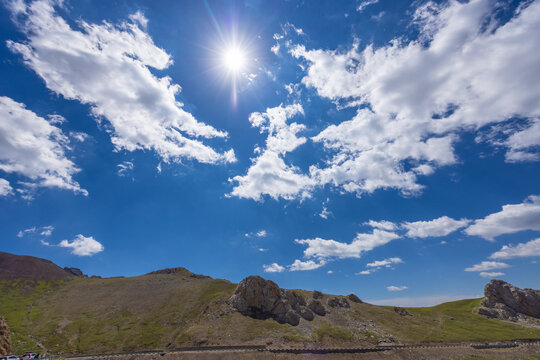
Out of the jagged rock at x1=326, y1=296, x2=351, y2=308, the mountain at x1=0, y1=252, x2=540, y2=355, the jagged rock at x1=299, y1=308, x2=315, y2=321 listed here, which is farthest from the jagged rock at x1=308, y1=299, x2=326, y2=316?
the jagged rock at x1=326, y1=296, x2=351, y2=308

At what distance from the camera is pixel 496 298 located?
149 metres

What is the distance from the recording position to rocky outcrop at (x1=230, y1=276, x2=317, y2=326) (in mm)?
100688

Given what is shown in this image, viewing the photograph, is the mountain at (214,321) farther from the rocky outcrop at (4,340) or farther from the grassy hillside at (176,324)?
the rocky outcrop at (4,340)

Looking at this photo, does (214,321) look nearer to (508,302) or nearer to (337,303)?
(337,303)

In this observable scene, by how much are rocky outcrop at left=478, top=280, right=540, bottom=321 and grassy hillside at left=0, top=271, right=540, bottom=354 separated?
1256 centimetres

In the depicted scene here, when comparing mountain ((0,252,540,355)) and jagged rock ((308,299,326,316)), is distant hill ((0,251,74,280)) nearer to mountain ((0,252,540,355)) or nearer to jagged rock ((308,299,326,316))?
mountain ((0,252,540,355))

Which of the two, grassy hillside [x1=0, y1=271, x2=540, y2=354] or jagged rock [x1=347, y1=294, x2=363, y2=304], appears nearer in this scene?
grassy hillside [x1=0, y1=271, x2=540, y2=354]

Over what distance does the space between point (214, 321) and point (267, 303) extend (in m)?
21.7

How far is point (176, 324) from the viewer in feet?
330

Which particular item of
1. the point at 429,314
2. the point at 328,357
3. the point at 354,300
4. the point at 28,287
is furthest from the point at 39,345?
the point at 429,314

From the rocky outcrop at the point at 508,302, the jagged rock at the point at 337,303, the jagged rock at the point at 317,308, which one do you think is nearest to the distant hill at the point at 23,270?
the jagged rock at the point at 317,308

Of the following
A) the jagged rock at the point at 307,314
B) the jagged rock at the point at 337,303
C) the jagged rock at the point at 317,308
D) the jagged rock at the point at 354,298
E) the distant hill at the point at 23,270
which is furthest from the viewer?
the distant hill at the point at 23,270

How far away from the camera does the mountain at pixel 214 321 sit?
280 ft

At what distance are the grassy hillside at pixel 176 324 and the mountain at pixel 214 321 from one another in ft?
1.08
